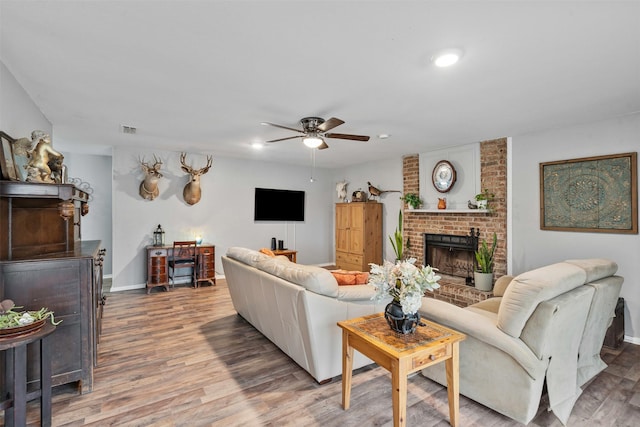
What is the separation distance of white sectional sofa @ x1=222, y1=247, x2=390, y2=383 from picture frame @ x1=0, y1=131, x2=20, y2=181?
1.96 metres

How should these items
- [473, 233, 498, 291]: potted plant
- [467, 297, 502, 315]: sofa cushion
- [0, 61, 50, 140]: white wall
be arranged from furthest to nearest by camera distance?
[473, 233, 498, 291]: potted plant < [467, 297, 502, 315]: sofa cushion < [0, 61, 50, 140]: white wall

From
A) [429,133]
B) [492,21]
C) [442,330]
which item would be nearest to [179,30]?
[492,21]

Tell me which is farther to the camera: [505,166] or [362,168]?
[362,168]

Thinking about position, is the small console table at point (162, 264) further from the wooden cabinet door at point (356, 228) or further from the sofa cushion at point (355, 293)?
the sofa cushion at point (355, 293)

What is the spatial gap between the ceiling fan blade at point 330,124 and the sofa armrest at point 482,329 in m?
1.82

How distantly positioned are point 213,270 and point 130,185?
207cm

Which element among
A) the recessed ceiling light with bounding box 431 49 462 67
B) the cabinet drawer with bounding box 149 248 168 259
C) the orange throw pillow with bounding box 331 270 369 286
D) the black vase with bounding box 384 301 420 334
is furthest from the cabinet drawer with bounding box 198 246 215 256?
the recessed ceiling light with bounding box 431 49 462 67

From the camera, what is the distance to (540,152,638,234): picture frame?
3.32m

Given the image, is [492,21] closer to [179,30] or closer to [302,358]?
[179,30]

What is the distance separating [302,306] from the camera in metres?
2.29

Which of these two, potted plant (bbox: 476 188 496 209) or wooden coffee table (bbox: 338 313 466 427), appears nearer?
wooden coffee table (bbox: 338 313 466 427)

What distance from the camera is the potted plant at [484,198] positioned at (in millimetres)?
4508

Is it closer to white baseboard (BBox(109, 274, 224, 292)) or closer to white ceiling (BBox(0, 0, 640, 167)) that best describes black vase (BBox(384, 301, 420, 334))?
white ceiling (BBox(0, 0, 640, 167))

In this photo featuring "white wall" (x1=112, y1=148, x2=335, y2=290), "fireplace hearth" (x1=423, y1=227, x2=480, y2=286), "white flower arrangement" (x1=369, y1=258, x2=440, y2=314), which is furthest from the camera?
"white wall" (x1=112, y1=148, x2=335, y2=290)
